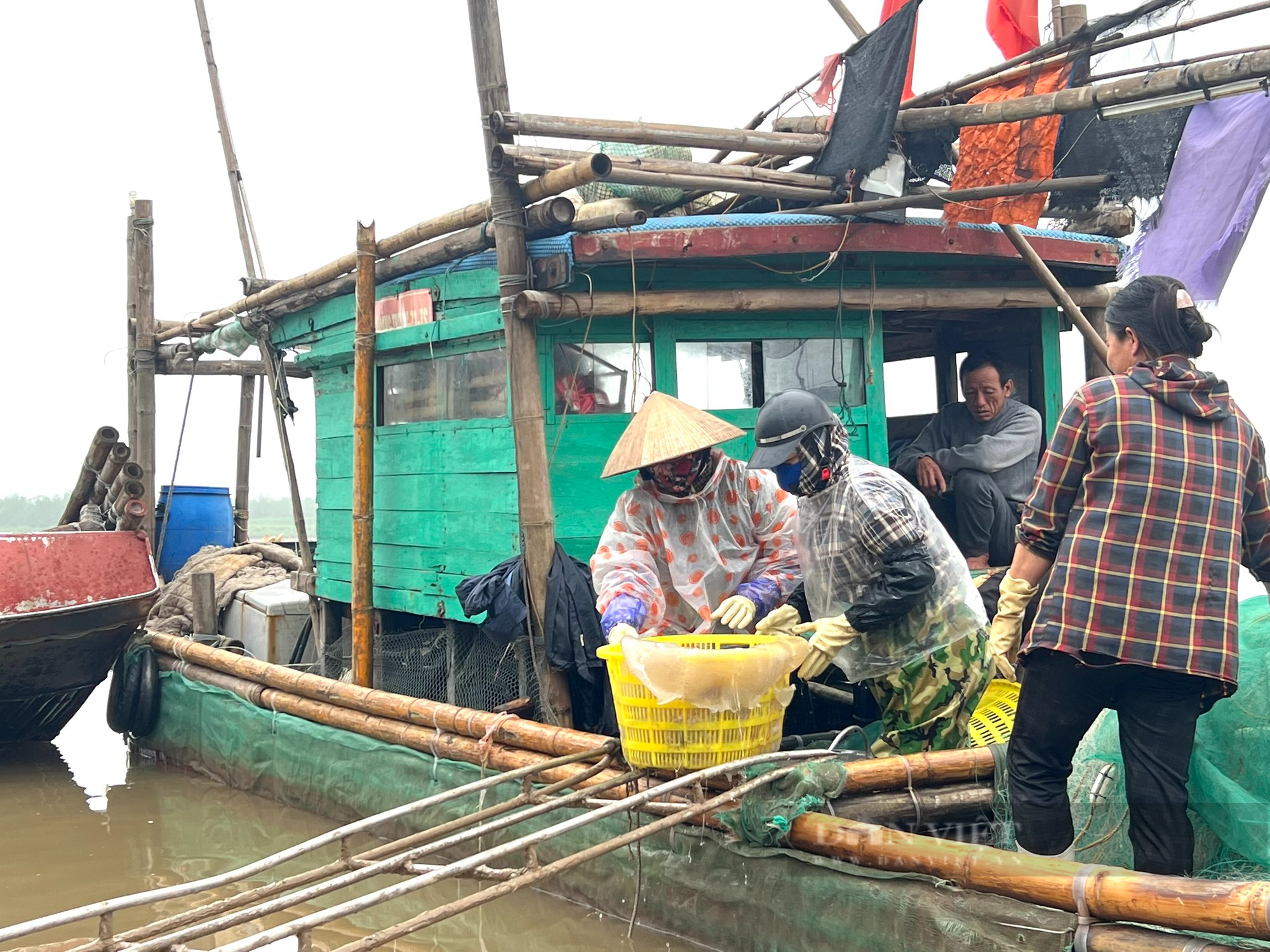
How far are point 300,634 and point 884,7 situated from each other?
631cm

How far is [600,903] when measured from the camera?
491 cm

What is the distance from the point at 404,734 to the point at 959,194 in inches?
149

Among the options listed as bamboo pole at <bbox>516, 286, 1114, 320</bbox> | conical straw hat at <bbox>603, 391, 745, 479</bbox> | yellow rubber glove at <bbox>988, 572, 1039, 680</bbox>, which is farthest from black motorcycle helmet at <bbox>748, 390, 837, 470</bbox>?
bamboo pole at <bbox>516, 286, 1114, 320</bbox>

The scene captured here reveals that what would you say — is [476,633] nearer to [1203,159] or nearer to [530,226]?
[530,226]

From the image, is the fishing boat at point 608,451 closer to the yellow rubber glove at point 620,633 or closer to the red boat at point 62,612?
the yellow rubber glove at point 620,633

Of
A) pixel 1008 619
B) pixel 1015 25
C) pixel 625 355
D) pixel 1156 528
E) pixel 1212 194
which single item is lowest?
pixel 1008 619

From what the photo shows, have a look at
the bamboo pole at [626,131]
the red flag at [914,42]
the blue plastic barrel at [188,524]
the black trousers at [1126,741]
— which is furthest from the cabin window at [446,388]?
the blue plastic barrel at [188,524]

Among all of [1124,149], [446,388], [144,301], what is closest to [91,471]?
[144,301]

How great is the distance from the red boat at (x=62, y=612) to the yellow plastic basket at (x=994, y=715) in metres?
6.38

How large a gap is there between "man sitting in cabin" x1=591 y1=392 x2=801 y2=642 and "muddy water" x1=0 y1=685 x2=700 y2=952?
4.33ft

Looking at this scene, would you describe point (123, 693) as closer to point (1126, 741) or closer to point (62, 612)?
point (62, 612)

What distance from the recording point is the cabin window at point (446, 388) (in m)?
6.54

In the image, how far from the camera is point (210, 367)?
1226 cm

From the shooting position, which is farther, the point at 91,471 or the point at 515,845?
the point at 91,471
